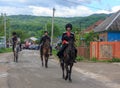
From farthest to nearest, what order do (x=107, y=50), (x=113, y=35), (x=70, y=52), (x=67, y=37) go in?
(x=113, y=35), (x=107, y=50), (x=67, y=37), (x=70, y=52)

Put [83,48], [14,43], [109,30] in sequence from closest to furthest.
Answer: [14,43] → [83,48] → [109,30]

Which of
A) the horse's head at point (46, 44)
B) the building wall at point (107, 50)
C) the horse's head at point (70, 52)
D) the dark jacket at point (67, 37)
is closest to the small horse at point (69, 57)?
the horse's head at point (70, 52)

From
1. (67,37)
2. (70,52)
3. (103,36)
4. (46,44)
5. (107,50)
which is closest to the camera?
(70,52)

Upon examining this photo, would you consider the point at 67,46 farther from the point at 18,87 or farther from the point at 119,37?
the point at 119,37

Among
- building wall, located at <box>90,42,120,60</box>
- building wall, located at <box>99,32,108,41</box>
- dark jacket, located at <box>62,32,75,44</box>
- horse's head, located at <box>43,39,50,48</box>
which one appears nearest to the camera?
dark jacket, located at <box>62,32,75,44</box>

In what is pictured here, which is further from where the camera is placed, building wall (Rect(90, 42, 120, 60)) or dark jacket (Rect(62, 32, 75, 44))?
building wall (Rect(90, 42, 120, 60))

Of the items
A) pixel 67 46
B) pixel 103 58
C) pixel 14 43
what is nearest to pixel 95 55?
pixel 103 58

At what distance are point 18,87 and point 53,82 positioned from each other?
230 cm

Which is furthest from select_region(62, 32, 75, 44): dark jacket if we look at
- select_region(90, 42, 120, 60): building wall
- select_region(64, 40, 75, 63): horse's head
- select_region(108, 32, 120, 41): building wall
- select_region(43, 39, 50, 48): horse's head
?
select_region(108, 32, 120, 41): building wall

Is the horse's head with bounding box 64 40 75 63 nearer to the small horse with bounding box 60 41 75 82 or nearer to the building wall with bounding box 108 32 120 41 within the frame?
the small horse with bounding box 60 41 75 82

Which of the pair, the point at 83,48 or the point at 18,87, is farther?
the point at 83,48

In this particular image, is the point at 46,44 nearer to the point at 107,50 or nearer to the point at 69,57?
the point at 69,57

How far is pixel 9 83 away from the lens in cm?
1688

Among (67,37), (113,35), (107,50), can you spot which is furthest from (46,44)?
(113,35)
